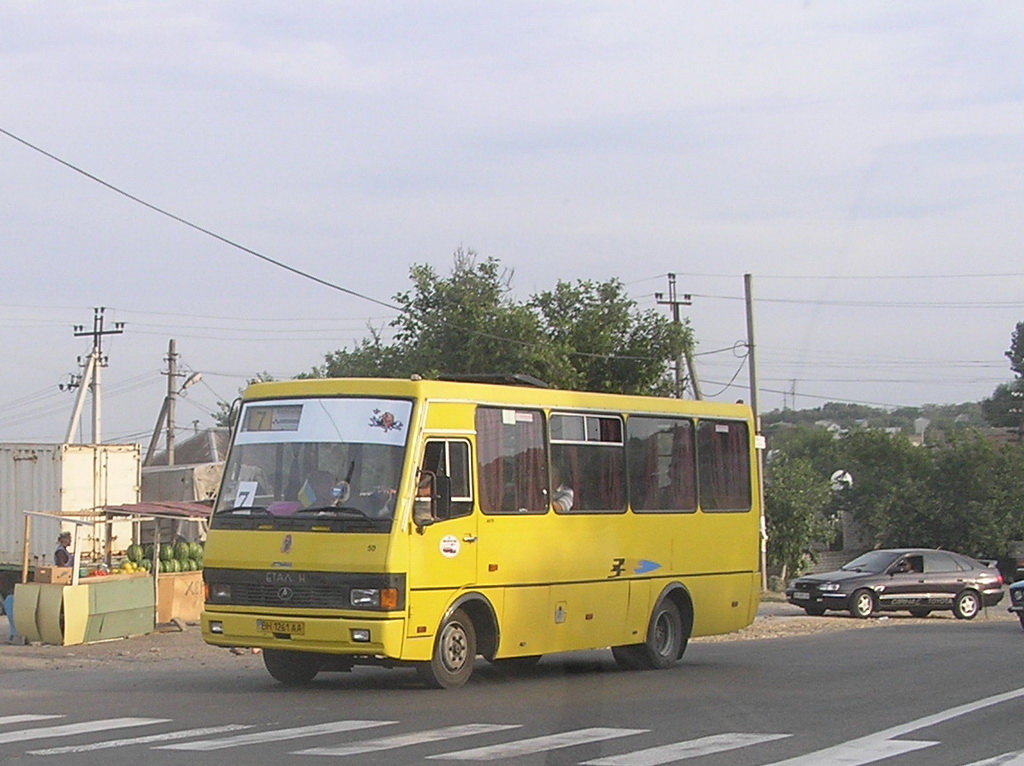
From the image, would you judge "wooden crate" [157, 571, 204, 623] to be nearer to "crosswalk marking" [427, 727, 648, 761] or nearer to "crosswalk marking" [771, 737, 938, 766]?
"crosswalk marking" [427, 727, 648, 761]

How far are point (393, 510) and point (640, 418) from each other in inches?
178

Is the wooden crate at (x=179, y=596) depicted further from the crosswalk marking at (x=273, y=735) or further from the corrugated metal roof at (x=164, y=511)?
the crosswalk marking at (x=273, y=735)

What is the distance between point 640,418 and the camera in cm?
1719

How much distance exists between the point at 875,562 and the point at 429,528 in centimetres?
2135

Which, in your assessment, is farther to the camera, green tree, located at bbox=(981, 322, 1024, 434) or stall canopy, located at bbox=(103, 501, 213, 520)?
green tree, located at bbox=(981, 322, 1024, 434)

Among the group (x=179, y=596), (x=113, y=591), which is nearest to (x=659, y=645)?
(x=113, y=591)

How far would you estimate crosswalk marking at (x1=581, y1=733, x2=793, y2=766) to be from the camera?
9500mm

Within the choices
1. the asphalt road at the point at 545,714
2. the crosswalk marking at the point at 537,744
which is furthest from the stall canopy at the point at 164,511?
the crosswalk marking at the point at 537,744

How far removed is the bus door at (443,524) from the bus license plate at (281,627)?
A: 3.47 feet

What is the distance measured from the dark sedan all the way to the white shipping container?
14.5 metres

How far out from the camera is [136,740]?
1049 centimetres

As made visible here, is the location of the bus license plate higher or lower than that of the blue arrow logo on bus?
lower

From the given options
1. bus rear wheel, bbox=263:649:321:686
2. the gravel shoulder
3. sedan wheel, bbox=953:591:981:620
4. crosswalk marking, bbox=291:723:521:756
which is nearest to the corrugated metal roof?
the gravel shoulder

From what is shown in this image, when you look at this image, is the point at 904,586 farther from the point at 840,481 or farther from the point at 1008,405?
the point at 1008,405
